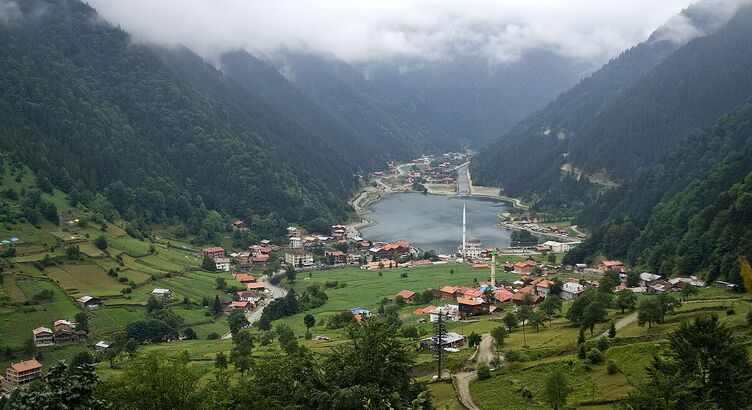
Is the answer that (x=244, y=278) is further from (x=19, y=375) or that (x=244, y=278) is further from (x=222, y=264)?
(x=19, y=375)

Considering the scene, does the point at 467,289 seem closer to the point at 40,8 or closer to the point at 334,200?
the point at 334,200

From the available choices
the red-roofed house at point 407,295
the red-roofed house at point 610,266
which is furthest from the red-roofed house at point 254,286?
the red-roofed house at point 610,266

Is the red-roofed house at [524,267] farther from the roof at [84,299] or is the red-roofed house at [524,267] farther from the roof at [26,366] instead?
the roof at [26,366]

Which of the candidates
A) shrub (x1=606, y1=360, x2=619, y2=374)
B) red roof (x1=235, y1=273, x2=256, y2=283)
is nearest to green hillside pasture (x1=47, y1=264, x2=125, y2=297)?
red roof (x1=235, y1=273, x2=256, y2=283)

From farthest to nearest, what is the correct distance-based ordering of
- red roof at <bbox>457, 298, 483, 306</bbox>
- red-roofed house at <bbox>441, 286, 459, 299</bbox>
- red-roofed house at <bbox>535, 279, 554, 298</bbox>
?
red-roofed house at <bbox>441, 286, 459, 299</bbox>
red-roofed house at <bbox>535, 279, 554, 298</bbox>
red roof at <bbox>457, 298, 483, 306</bbox>

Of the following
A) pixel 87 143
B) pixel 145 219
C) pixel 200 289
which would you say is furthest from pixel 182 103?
pixel 200 289

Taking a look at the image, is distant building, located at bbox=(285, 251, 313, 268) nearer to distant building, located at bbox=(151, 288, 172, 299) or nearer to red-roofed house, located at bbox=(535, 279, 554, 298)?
distant building, located at bbox=(151, 288, 172, 299)
